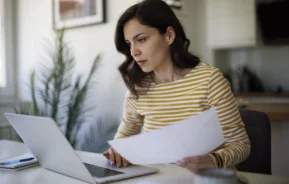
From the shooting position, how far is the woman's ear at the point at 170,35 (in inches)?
51.1

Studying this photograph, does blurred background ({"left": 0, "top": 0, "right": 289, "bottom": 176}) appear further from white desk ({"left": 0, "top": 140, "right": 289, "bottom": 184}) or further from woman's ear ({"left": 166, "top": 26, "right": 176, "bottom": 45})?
white desk ({"left": 0, "top": 140, "right": 289, "bottom": 184})

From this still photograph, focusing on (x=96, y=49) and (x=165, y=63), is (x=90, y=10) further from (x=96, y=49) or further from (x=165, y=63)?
(x=165, y=63)

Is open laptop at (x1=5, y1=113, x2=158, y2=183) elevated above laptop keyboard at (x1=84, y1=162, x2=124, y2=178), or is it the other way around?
open laptop at (x1=5, y1=113, x2=158, y2=183)

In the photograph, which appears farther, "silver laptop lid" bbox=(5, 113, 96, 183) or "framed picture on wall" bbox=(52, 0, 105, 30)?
"framed picture on wall" bbox=(52, 0, 105, 30)

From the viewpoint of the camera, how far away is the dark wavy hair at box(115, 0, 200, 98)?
1263mm

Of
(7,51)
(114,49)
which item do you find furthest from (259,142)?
(7,51)

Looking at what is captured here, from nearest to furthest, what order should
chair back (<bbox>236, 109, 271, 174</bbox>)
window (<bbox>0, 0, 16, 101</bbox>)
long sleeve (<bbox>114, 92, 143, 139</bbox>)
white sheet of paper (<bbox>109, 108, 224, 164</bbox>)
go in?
white sheet of paper (<bbox>109, 108, 224, 164</bbox>) < chair back (<bbox>236, 109, 271, 174</bbox>) < long sleeve (<bbox>114, 92, 143, 139</bbox>) < window (<bbox>0, 0, 16, 101</bbox>)

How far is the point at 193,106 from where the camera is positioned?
1.25m

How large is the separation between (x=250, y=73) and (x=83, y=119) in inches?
82.7

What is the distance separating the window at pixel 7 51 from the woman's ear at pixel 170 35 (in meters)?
2.36

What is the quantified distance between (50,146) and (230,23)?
3.20 meters

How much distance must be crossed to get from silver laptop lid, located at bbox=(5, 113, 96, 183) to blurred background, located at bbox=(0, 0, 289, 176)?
1490 mm

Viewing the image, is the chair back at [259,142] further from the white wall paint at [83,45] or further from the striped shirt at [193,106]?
the white wall paint at [83,45]

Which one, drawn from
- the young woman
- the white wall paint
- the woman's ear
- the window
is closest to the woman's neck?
the young woman
